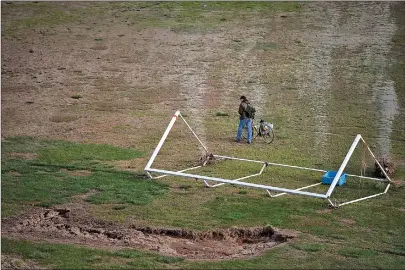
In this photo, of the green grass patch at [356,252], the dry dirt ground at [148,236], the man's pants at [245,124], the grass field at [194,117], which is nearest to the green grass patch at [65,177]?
the grass field at [194,117]

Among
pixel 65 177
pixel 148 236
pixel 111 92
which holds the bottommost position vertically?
pixel 148 236

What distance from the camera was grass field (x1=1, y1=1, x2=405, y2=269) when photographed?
21.4 meters

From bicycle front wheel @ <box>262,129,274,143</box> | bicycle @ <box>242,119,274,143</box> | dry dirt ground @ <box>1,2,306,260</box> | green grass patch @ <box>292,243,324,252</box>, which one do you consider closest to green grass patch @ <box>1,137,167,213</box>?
dry dirt ground @ <box>1,2,306,260</box>

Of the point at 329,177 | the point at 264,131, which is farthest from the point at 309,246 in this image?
the point at 264,131

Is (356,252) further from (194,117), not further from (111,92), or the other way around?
(111,92)

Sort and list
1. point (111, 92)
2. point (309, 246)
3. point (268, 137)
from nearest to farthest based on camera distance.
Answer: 1. point (309, 246)
2. point (268, 137)
3. point (111, 92)

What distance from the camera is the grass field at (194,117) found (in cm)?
2136

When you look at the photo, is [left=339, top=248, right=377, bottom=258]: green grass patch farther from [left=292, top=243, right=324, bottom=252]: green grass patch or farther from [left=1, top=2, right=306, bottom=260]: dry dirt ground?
[left=1, top=2, right=306, bottom=260]: dry dirt ground

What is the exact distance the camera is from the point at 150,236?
70.5 ft

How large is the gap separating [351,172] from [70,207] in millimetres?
10161

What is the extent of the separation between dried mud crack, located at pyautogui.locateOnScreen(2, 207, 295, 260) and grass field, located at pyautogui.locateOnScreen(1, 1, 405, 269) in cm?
24

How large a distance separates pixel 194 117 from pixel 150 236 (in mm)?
14720

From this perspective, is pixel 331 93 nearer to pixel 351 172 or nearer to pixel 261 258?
pixel 351 172

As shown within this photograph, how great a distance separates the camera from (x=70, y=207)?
2391cm
